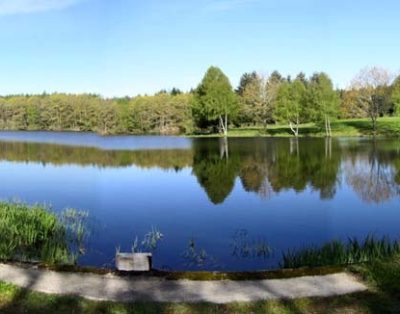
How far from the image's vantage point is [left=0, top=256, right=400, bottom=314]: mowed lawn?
834cm

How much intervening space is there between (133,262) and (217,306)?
242 cm

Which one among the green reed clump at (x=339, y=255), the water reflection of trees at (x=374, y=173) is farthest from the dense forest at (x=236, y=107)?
the green reed clump at (x=339, y=255)

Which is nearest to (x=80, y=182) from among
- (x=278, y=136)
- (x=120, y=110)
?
(x=278, y=136)

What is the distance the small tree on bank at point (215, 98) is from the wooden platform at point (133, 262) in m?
70.4

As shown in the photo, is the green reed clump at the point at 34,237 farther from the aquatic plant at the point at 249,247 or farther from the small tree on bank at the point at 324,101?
the small tree on bank at the point at 324,101

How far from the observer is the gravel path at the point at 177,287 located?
29.4ft

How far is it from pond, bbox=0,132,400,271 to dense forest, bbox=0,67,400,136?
28406mm

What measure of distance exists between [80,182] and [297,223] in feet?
52.8

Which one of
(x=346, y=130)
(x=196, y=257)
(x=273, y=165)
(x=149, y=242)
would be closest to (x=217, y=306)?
(x=196, y=257)

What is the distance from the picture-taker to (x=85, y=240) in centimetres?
1698

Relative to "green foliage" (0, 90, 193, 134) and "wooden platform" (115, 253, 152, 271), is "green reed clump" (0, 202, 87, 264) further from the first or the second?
"green foliage" (0, 90, 193, 134)

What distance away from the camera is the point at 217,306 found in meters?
8.51

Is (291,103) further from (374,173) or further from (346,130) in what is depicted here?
(374,173)

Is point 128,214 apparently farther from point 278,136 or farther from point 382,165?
point 278,136
